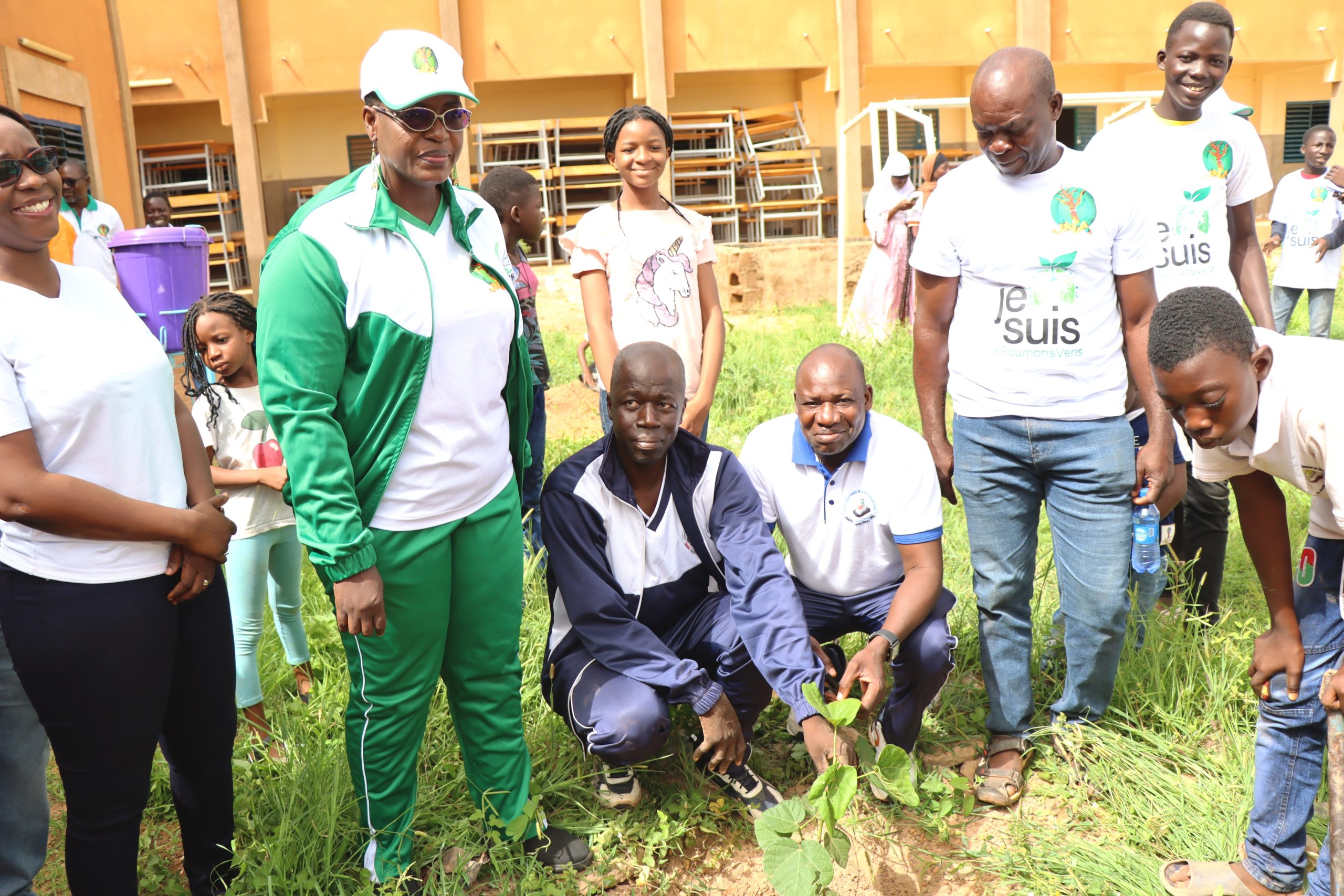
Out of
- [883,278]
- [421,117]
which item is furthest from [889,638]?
[883,278]

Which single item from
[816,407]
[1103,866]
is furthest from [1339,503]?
[816,407]

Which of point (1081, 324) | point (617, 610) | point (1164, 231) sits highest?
point (1164, 231)

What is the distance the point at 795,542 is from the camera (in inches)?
120

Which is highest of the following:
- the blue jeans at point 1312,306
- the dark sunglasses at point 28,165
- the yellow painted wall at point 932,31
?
the yellow painted wall at point 932,31

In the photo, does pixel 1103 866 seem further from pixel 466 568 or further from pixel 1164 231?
pixel 1164 231

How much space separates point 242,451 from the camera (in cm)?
318

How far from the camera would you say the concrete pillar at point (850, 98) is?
13547 mm

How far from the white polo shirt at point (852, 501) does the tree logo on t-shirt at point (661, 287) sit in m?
0.72

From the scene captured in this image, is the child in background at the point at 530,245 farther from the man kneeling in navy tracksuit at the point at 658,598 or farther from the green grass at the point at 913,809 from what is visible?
the man kneeling in navy tracksuit at the point at 658,598

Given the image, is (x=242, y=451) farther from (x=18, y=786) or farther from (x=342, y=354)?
(x=18, y=786)

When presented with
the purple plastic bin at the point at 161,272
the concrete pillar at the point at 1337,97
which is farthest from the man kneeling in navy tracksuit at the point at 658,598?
the concrete pillar at the point at 1337,97

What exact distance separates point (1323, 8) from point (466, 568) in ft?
57.2

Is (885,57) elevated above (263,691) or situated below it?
above

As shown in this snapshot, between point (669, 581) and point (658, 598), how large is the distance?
0.19ft
